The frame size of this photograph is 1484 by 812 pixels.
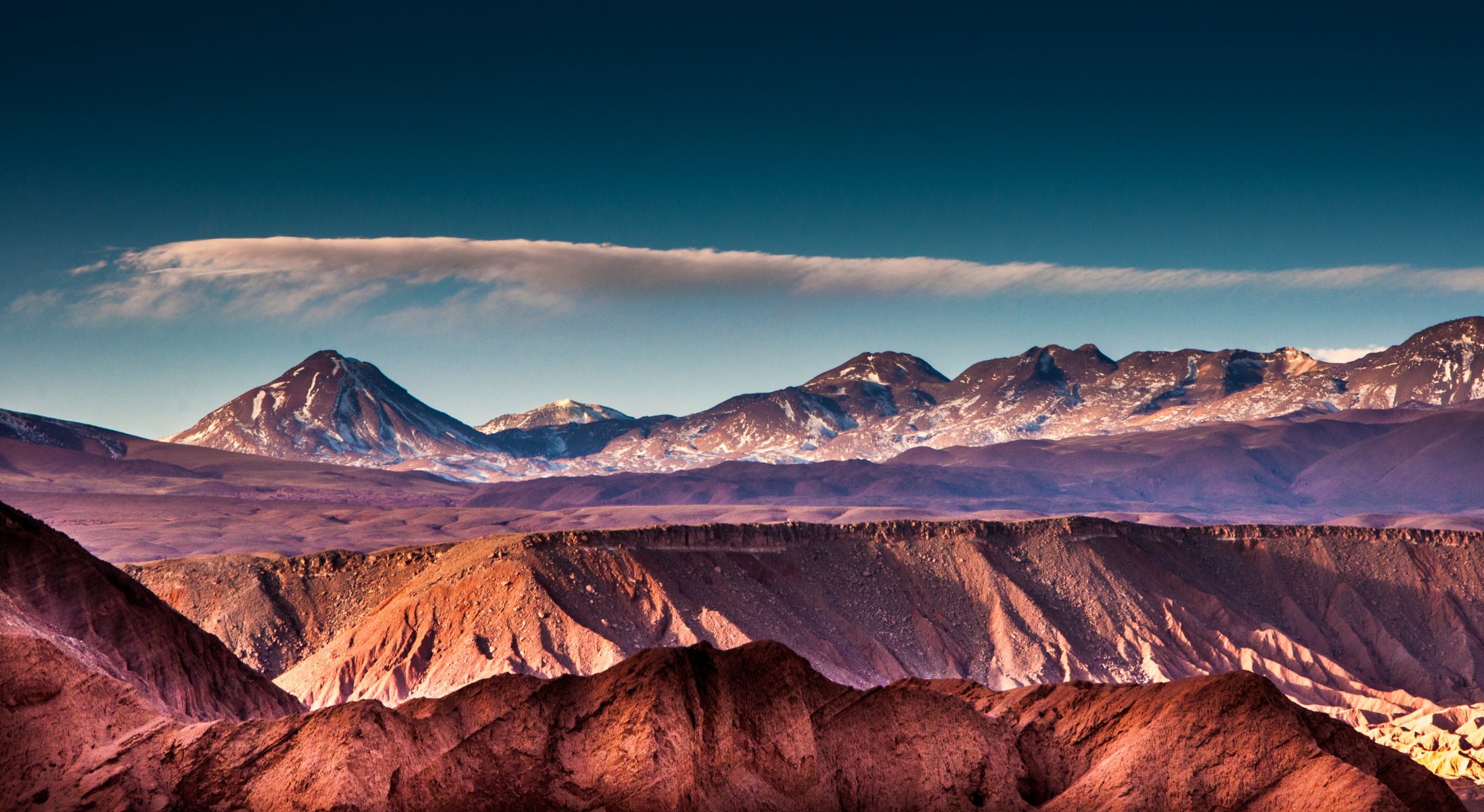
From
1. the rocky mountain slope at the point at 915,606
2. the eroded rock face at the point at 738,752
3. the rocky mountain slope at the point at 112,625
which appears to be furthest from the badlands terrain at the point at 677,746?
the rocky mountain slope at the point at 915,606

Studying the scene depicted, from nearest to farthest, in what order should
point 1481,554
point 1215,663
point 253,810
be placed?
1. point 253,810
2. point 1215,663
3. point 1481,554

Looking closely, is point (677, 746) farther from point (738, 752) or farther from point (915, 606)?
point (915, 606)

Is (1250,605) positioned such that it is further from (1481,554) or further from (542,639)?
(542,639)

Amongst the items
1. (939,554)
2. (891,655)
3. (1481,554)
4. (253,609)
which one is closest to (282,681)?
(253,609)

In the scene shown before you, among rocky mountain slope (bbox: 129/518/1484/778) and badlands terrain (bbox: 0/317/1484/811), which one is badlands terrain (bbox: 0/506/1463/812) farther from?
rocky mountain slope (bbox: 129/518/1484/778)

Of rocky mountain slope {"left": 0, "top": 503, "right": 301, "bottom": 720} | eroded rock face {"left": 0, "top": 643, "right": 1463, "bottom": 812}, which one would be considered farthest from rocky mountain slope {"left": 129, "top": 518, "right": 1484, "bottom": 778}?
eroded rock face {"left": 0, "top": 643, "right": 1463, "bottom": 812}

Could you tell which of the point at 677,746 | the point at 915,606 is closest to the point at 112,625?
the point at 677,746
